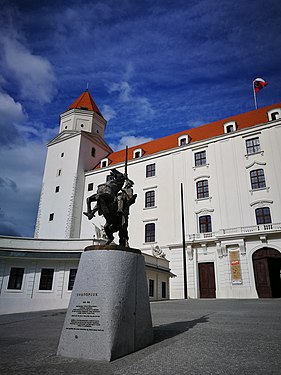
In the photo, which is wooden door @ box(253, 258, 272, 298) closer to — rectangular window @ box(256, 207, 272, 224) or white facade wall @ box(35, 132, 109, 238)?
rectangular window @ box(256, 207, 272, 224)

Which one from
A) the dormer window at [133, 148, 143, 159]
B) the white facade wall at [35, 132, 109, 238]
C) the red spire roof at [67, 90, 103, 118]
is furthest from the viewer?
the red spire roof at [67, 90, 103, 118]

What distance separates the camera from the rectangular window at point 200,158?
2953cm

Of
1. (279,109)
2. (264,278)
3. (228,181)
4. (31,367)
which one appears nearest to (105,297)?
(31,367)

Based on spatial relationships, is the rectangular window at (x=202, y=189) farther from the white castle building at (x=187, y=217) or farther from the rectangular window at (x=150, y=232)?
the rectangular window at (x=150, y=232)

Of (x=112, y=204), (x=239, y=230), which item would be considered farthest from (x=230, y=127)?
(x=112, y=204)

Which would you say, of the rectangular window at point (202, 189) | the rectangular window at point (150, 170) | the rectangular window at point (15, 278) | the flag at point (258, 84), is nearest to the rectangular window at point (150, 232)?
the rectangular window at point (202, 189)

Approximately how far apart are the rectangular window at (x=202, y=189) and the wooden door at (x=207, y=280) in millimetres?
6913

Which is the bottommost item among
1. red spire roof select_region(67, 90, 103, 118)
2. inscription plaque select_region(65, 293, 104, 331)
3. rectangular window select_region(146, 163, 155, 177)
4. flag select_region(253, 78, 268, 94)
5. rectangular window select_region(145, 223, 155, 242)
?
inscription plaque select_region(65, 293, 104, 331)

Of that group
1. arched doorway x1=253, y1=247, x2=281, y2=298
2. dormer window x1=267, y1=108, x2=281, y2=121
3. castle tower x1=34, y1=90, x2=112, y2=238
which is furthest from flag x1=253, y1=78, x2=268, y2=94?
castle tower x1=34, y1=90, x2=112, y2=238

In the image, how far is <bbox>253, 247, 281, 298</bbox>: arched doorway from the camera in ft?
70.4

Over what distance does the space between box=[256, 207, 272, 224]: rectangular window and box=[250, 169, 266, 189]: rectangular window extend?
7.38ft

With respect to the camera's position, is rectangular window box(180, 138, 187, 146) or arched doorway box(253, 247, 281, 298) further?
rectangular window box(180, 138, 187, 146)

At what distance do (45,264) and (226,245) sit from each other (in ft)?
49.9

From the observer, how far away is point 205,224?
26.8 m
